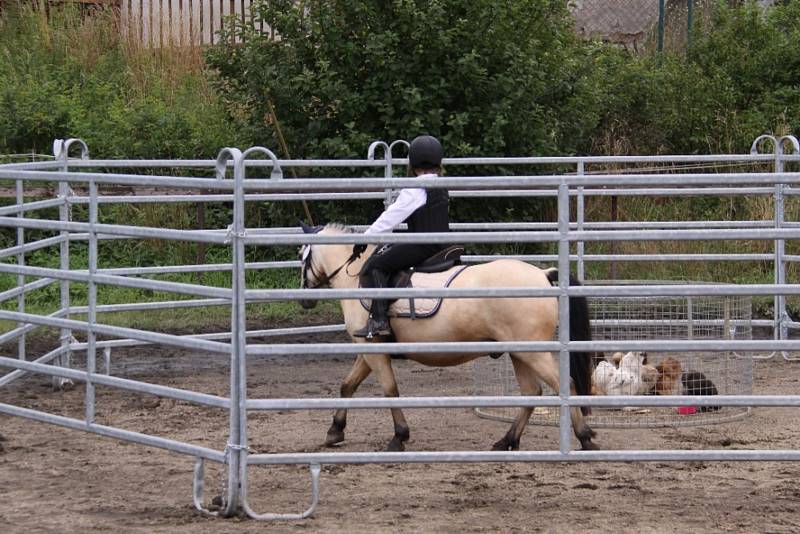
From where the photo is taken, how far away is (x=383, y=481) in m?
7.09

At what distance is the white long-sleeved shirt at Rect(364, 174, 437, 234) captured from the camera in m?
7.44

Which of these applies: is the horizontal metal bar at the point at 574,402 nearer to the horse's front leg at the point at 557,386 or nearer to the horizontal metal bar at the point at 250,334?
the horse's front leg at the point at 557,386

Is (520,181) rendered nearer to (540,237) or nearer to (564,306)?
(540,237)

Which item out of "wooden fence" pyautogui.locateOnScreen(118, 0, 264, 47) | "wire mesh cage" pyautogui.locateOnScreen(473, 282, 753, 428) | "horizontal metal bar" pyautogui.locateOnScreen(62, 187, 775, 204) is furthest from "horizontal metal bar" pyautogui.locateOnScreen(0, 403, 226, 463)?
"wooden fence" pyautogui.locateOnScreen(118, 0, 264, 47)

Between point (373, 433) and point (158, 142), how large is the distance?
8.05 m

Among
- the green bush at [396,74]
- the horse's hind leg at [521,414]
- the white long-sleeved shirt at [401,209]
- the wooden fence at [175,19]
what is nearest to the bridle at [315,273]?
the white long-sleeved shirt at [401,209]

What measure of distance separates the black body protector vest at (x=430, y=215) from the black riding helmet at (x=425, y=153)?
0.60ft

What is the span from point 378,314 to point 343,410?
749 millimetres

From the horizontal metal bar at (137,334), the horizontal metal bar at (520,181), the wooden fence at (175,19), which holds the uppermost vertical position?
the wooden fence at (175,19)

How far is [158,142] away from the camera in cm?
1557

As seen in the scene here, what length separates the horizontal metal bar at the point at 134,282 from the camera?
630cm

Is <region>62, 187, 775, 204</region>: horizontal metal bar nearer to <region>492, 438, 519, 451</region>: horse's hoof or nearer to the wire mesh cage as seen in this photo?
the wire mesh cage

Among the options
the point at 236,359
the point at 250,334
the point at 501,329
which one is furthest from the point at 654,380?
the point at 236,359

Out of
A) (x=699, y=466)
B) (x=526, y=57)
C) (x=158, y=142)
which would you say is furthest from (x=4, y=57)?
(x=699, y=466)
